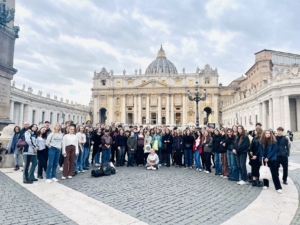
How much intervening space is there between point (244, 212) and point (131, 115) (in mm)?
69190

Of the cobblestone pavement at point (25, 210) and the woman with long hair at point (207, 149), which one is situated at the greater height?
the woman with long hair at point (207, 149)

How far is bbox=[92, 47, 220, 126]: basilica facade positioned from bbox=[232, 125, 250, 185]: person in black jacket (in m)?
60.3

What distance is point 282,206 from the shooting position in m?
5.03

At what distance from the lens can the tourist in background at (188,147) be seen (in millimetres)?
10188

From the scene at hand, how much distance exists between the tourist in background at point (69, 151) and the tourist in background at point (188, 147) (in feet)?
16.4

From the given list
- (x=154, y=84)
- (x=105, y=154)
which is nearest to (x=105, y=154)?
(x=105, y=154)

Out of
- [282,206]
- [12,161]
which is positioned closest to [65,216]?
[282,206]

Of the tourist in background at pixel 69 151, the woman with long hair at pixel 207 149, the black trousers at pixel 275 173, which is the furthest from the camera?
the woman with long hair at pixel 207 149

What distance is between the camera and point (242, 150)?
725 cm

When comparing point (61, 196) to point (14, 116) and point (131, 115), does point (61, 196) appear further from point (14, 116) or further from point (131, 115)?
point (131, 115)

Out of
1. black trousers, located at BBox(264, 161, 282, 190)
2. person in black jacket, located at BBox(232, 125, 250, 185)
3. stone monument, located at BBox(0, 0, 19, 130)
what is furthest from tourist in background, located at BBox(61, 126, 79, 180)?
black trousers, located at BBox(264, 161, 282, 190)

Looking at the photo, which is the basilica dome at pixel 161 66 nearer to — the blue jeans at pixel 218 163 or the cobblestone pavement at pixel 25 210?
the blue jeans at pixel 218 163

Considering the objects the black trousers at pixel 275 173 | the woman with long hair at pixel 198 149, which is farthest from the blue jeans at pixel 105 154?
the black trousers at pixel 275 173

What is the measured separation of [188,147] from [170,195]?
15.4 feet
